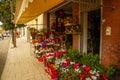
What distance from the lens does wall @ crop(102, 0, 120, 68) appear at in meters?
3.86

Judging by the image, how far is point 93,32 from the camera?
6.05m

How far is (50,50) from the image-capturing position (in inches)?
301

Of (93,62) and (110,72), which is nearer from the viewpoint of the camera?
(110,72)

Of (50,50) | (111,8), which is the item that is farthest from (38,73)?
(111,8)

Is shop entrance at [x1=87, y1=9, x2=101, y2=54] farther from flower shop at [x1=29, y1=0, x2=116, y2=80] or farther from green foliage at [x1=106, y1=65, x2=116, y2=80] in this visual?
green foliage at [x1=106, y1=65, x2=116, y2=80]

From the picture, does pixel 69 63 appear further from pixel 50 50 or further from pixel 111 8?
pixel 50 50

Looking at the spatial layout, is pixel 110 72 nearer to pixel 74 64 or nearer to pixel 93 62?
pixel 93 62

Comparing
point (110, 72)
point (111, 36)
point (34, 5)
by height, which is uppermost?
point (34, 5)

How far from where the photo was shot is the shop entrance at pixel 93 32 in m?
5.72

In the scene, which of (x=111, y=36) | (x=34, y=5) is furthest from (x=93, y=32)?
(x=34, y=5)

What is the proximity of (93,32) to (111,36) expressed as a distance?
1.98 meters

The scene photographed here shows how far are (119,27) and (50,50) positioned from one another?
165 inches

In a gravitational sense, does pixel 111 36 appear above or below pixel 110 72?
above

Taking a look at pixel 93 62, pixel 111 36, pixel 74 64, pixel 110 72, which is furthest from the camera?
pixel 93 62
